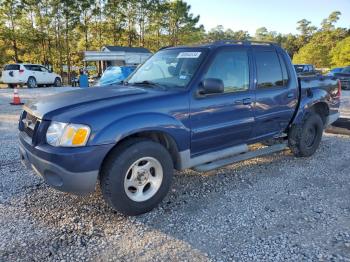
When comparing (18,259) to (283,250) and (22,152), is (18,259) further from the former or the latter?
(283,250)

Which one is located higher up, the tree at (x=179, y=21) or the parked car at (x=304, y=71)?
the tree at (x=179, y=21)

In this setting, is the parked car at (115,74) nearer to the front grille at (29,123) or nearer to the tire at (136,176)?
the front grille at (29,123)

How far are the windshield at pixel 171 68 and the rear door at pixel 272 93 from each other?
1.00 meters

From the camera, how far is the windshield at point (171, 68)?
392 centimetres

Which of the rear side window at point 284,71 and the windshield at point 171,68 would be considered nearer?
the windshield at point 171,68

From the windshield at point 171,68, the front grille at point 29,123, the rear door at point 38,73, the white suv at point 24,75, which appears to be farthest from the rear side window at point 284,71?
the rear door at point 38,73

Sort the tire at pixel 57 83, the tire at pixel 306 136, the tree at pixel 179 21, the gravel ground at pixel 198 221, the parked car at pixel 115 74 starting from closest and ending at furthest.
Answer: the gravel ground at pixel 198 221 → the tire at pixel 306 136 → the parked car at pixel 115 74 → the tire at pixel 57 83 → the tree at pixel 179 21

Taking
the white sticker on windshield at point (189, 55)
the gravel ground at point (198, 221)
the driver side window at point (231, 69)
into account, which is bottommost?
the gravel ground at point (198, 221)

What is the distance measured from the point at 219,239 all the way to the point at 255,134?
194cm

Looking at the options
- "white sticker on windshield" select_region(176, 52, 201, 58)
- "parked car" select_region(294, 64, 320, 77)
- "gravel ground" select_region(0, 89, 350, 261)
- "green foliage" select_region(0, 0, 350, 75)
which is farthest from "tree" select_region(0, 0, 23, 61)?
"white sticker on windshield" select_region(176, 52, 201, 58)

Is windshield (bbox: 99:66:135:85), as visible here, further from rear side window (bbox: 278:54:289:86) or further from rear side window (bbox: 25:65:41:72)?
rear side window (bbox: 278:54:289:86)

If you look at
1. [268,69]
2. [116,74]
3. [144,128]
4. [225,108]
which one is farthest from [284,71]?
[116,74]

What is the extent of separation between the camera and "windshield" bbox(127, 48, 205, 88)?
3.92 meters

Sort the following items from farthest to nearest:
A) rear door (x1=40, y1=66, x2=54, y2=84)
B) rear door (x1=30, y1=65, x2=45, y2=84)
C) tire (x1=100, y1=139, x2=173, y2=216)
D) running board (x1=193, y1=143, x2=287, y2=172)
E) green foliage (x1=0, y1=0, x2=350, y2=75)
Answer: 1. green foliage (x1=0, y1=0, x2=350, y2=75)
2. rear door (x1=40, y1=66, x2=54, y2=84)
3. rear door (x1=30, y1=65, x2=45, y2=84)
4. running board (x1=193, y1=143, x2=287, y2=172)
5. tire (x1=100, y1=139, x2=173, y2=216)
